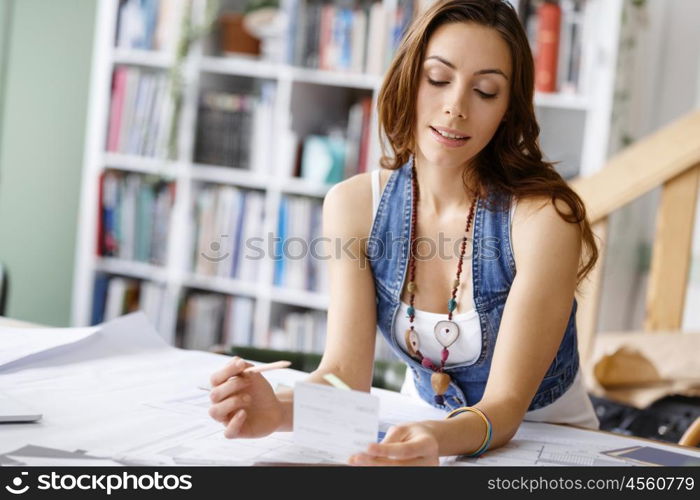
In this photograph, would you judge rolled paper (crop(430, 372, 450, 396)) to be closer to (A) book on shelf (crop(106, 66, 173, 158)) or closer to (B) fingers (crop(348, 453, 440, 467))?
(B) fingers (crop(348, 453, 440, 467))

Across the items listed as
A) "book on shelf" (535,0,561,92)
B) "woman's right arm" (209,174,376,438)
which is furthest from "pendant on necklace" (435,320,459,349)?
"book on shelf" (535,0,561,92)

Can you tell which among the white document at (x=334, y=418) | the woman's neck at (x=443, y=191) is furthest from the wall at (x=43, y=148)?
the white document at (x=334, y=418)

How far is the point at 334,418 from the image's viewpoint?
860mm

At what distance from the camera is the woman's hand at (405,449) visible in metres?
0.88

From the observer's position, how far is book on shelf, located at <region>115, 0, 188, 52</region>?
10.3 feet

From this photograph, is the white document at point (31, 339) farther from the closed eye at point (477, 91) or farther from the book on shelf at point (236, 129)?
the book on shelf at point (236, 129)

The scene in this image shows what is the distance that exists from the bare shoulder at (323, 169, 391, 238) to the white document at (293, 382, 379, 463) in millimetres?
542

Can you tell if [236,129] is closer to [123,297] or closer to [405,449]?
[123,297]

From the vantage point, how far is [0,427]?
97 centimetres

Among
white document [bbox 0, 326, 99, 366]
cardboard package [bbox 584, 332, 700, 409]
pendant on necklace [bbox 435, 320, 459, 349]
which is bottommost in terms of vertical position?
cardboard package [bbox 584, 332, 700, 409]

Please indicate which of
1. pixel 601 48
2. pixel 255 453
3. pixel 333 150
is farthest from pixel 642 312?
pixel 255 453

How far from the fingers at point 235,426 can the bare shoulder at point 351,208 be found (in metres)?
0.46

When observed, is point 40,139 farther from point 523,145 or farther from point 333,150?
point 523,145

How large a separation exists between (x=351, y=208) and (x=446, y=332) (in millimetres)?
258
